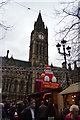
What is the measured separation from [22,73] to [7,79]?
5662 mm

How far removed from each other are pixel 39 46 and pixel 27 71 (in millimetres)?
12754

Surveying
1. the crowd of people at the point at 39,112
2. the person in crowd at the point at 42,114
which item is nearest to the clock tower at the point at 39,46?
the crowd of people at the point at 39,112

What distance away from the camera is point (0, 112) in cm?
518

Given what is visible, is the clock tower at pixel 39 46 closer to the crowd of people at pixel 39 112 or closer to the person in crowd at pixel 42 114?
the crowd of people at pixel 39 112

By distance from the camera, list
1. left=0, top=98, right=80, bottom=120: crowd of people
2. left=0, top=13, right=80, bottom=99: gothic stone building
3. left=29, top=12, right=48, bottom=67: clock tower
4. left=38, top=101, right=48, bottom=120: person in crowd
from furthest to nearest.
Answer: left=29, top=12, right=48, bottom=67: clock tower
left=0, top=13, right=80, bottom=99: gothic stone building
left=38, top=101, right=48, bottom=120: person in crowd
left=0, top=98, right=80, bottom=120: crowd of people

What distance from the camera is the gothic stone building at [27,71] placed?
150 ft

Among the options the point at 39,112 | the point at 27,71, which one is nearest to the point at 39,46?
the point at 27,71

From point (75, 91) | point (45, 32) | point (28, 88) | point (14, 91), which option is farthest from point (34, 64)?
point (75, 91)

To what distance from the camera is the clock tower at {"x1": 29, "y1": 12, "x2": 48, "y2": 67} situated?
5331 cm

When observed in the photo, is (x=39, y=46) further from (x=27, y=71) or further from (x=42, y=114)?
(x=42, y=114)

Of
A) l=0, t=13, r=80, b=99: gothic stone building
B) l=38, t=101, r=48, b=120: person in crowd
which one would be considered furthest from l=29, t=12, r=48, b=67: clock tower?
l=38, t=101, r=48, b=120: person in crowd

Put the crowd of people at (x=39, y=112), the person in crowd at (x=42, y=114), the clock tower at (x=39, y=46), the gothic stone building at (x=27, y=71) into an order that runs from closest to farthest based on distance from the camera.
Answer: the crowd of people at (x=39, y=112)
the person in crowd at (x=42, y=114)
the gothic stone building at (x=27, y=71)
the clock tower at (x=39, y=46)

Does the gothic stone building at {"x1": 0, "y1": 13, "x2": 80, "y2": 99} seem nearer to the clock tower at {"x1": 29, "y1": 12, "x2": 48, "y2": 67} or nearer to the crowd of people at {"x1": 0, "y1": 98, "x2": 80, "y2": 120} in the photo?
the clock tower at {"x1": 29, "y1": 12, "x2": 48, "y2": 67}

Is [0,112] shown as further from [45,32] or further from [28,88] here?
[45,32]
